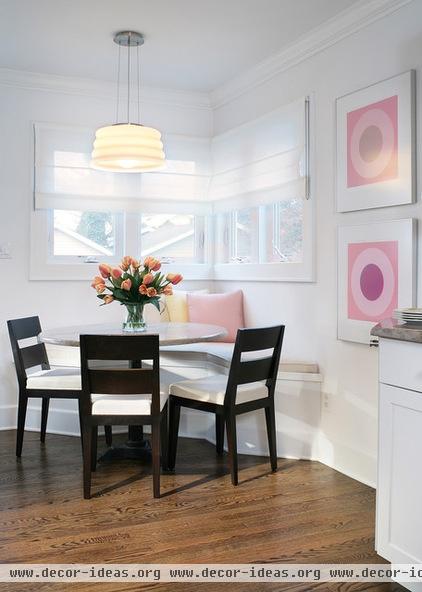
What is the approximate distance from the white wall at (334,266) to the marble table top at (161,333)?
1.95 ft


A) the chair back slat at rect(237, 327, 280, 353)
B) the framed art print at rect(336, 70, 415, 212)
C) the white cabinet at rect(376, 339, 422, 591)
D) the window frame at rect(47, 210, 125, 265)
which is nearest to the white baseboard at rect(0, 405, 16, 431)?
the window frame at rect(47, 210, 125, 265)

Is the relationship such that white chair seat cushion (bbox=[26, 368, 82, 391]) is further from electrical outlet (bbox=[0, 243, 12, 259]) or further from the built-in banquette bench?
electrical outlet (bbox=[0, 243, 12, 259])

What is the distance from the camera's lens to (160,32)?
3.66m

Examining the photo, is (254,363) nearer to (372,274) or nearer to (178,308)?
(372,274)

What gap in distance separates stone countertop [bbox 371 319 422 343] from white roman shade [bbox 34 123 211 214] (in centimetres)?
289

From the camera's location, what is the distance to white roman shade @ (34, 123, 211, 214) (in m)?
4.50

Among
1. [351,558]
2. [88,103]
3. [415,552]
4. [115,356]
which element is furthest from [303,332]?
[88,103]

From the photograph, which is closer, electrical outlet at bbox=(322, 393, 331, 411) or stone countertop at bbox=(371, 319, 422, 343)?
stone countertop at bbox=(371, 319, 422, 343)

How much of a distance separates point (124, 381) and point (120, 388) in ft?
0.13

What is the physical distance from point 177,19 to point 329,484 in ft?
8.95

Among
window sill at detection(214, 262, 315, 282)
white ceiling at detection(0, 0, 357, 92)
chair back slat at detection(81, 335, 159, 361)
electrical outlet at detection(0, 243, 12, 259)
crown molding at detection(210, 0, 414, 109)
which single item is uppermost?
white ceiling at detection(0, 0, 357, 92)

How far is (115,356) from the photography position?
2965 mm

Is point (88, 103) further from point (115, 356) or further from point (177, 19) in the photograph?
point (115, 356)

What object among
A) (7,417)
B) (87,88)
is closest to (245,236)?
(87,88)
